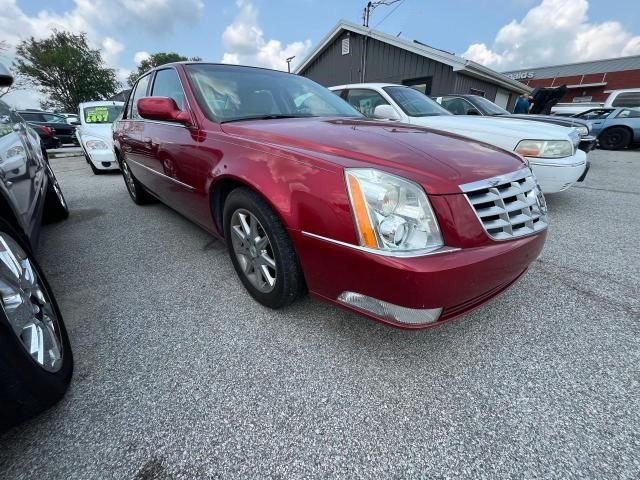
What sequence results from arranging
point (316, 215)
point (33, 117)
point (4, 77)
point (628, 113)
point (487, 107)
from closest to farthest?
point (316, 215) → point (4, 77) → point (487, 107) → point (628, 113) → point (33, 117)

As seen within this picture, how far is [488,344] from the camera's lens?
1650mm

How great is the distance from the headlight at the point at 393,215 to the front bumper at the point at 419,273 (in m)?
0.06

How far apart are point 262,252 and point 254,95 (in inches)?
51.0

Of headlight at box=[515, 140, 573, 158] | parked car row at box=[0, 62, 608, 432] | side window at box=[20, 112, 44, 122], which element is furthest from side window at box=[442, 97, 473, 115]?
side window at box=[20, 112, 44, 122]

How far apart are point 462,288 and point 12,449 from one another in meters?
1.86

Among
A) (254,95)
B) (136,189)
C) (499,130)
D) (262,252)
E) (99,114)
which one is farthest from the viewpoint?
(99,114)

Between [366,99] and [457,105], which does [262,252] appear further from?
[457,105]

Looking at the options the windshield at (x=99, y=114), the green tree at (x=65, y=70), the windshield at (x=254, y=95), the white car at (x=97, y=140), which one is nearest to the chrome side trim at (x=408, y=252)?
the windshield at (x=254, y=95)

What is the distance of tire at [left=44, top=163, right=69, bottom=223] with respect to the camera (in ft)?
11.0

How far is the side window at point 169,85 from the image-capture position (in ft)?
7.70

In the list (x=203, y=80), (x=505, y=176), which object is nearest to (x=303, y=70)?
(x=203, y=80)

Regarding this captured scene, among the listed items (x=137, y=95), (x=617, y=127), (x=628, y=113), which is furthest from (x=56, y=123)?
(x=628, y=113)

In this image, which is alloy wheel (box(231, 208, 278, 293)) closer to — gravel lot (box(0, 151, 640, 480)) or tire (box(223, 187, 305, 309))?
tire (box(223, 187, 305, 309))

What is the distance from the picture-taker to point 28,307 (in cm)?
127
